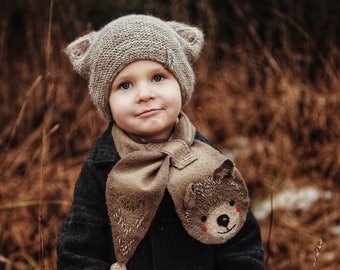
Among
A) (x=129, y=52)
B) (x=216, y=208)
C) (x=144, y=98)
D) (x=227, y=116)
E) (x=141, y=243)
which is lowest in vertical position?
(x=227, y=116)

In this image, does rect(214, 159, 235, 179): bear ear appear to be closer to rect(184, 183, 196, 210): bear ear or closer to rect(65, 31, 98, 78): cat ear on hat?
rect(184, 183, 196, 210): bear ear

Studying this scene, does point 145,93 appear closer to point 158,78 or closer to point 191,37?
point 158,78

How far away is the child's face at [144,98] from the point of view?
154cm

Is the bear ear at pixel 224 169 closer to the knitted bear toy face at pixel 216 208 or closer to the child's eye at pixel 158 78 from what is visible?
the knitted bear toy face at pixel 216 208

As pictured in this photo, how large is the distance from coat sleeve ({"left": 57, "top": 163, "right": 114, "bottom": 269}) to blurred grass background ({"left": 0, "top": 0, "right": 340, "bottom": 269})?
1061 mm

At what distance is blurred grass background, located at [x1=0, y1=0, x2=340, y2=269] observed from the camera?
9.31 feet

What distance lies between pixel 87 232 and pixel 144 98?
17.2 inches

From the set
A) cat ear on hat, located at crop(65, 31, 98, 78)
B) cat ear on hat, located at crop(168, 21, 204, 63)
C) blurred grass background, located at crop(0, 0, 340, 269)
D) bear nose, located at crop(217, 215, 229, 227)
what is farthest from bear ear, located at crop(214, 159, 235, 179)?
blurred grass background, located at crop(0, 0, 340, 269)

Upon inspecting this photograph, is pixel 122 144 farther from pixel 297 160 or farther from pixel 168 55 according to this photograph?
pixel 297 160

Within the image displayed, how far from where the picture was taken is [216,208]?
1521 millimetres

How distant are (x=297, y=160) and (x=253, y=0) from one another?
181 cm

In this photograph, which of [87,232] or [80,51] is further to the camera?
[80,51]

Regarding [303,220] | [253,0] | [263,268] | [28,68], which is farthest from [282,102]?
[263,268]

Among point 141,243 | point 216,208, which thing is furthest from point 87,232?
point 216,208
